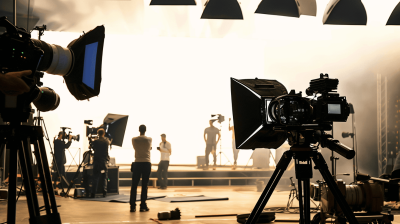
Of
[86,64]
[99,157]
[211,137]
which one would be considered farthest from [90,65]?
[211,137]

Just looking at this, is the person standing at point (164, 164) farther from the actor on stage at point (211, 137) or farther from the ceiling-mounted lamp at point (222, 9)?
the ceiling-mounted lamp at point (222, 9)

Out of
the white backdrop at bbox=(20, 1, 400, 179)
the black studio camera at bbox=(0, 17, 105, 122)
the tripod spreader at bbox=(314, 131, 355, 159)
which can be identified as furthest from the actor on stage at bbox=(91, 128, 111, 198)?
the tripod spreader at bbox=(314, 131, 355, 159)

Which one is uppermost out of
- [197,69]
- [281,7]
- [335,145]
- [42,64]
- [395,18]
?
[197,69]

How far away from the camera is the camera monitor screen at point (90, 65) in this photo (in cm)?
186

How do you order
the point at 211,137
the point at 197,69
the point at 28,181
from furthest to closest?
the point at 197,69, the point at 211,137, the point at 28,181

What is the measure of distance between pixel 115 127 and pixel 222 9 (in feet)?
12.4

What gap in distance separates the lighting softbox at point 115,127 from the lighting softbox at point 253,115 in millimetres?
6050

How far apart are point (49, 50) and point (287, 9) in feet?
13.4

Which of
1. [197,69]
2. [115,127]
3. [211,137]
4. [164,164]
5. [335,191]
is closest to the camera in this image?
[335,191]

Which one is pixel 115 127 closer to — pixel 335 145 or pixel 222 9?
pixel 222 9

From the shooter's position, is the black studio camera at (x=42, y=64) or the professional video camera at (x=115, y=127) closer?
the black studio camera at (x=42, y=64)

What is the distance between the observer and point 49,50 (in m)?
1.68

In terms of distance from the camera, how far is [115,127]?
776 centimetres

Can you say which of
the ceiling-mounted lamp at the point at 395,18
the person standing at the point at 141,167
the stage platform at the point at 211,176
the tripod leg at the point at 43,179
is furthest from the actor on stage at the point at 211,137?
the tripod leg at the point at 43,179
